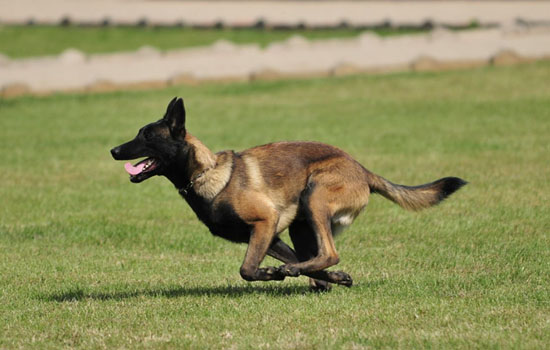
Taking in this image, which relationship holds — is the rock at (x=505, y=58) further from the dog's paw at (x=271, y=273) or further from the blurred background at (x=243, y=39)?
the dog's paw at (x=271, y=273)

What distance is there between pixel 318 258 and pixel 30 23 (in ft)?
116

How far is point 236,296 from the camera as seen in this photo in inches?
326

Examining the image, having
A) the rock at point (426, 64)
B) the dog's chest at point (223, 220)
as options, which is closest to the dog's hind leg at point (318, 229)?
the dog's chest at point (223, 220)

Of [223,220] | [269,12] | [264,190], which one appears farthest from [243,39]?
[223,220]

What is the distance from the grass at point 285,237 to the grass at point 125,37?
12.0 metres

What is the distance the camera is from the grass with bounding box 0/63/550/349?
281 inches

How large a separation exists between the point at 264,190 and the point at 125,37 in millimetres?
29587

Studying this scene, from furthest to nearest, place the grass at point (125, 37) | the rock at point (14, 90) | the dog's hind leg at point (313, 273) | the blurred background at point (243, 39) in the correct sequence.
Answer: the grass at point (125, 37)
the blurred background at point (243, 39)
the rock at point (14, 90)
the dog's hind leg at point (313, 273)

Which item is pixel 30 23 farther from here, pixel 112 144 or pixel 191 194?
pixel 191 194

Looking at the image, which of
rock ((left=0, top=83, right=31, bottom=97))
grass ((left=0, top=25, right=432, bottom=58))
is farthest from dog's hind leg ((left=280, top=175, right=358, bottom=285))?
grass ((left=0, top=25, right=432, bottom=58))

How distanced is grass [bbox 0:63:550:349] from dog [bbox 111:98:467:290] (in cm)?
35

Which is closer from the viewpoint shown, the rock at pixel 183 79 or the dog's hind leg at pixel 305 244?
the dog's hind leg at pixel 305 244

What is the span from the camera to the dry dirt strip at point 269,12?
35875mm

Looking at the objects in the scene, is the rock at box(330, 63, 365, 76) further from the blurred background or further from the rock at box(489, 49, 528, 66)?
the rock at box(489, 49, 528, 66)
